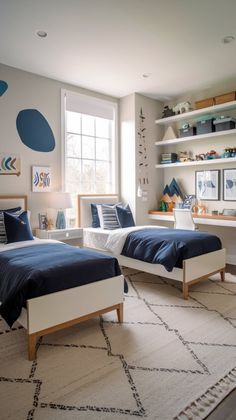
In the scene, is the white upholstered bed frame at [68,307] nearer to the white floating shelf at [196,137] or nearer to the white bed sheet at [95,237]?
the white bed sheet at [95,237]

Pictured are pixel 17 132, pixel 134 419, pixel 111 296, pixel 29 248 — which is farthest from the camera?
pixel 17 132

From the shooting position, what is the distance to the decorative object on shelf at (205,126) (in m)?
4.63

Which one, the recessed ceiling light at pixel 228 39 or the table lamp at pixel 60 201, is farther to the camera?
the table lamp at pixel 60 201

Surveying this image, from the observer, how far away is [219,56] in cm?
370

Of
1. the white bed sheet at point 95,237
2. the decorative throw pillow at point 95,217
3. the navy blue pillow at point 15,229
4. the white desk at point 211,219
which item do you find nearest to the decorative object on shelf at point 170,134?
the white desk at point 211,219

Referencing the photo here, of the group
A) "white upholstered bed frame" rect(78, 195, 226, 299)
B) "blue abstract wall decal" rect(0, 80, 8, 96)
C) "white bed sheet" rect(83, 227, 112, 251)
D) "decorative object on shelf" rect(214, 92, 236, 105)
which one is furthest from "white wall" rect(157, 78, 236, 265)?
"blue abstract wall decal" rect(0, 80, 8, 96)

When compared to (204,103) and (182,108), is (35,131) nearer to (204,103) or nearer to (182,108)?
(182,108)

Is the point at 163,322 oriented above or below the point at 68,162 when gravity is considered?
below

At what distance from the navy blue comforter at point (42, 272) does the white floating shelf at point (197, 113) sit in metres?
3.12

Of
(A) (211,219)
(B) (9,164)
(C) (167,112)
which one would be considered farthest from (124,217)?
(C) (167,112)

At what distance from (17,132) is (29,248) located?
1933 millimetres

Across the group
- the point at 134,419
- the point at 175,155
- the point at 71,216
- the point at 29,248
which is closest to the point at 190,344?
the point at 134,419

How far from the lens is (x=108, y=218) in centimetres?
445

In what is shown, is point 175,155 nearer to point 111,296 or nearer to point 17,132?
point 17,132
